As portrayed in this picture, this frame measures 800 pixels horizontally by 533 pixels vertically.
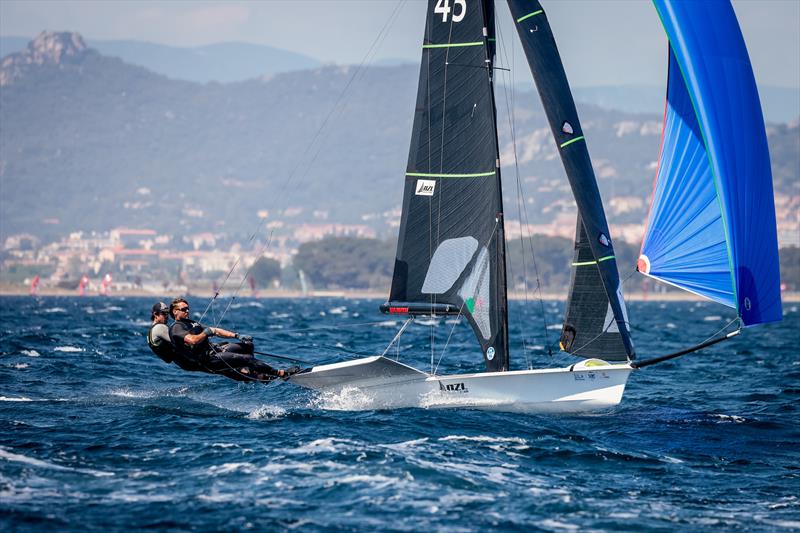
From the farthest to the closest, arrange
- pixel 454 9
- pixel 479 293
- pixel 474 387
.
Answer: pixel 479 293 → pixel 454 9 → pixel 474 387

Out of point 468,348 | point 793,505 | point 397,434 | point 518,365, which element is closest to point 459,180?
point 397,434

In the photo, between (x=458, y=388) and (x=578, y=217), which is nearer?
(x=458, y=388)

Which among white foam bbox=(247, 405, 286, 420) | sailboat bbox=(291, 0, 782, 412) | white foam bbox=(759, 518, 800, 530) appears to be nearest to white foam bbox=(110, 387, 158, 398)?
white foam bbox=(247, 405, 286, 420)

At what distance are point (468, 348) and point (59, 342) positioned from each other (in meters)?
12.1

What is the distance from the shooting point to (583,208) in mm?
16750

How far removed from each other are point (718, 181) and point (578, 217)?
2.71m

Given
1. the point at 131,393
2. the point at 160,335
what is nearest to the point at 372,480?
the point at 160,335

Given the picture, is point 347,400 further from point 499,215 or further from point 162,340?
point 499,215

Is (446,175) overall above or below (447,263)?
above

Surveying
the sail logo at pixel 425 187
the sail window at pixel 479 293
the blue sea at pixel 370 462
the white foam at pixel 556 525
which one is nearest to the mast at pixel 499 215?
the sail window at pixel 479 293

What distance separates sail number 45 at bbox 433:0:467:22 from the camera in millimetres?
17094

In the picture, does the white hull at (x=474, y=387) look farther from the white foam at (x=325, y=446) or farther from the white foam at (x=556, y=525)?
the white foam at (x=556, y=525)

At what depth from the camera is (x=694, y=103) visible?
14914 millimetres

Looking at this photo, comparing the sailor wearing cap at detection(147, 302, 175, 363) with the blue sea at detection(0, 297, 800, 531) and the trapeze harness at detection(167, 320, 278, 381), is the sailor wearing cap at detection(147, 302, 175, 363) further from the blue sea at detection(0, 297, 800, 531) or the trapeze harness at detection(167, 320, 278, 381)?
the blue sea at detection(0, 297, 800, 531)
